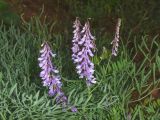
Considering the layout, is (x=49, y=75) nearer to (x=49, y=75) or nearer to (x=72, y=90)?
(x=49, y=75)

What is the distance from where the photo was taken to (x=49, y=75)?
1.13 metres

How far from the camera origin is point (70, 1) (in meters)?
2.63

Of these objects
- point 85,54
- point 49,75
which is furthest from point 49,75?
point 85,54

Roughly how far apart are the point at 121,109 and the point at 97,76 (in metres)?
0.11

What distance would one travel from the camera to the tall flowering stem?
3.67 feet

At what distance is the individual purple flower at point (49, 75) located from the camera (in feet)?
3.67

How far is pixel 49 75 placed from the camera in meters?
1.13

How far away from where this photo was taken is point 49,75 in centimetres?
113

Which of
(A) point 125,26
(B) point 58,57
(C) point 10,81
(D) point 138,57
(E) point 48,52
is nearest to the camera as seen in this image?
(E) point 48,52

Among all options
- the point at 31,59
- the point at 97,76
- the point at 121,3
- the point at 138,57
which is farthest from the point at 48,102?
the point at 121,3

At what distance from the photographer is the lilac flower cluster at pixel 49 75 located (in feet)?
3.67

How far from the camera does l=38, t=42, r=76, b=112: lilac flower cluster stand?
112 centimetres

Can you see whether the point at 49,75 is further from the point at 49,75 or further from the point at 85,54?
the point at 85,54

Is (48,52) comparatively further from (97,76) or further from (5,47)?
(5,47)
